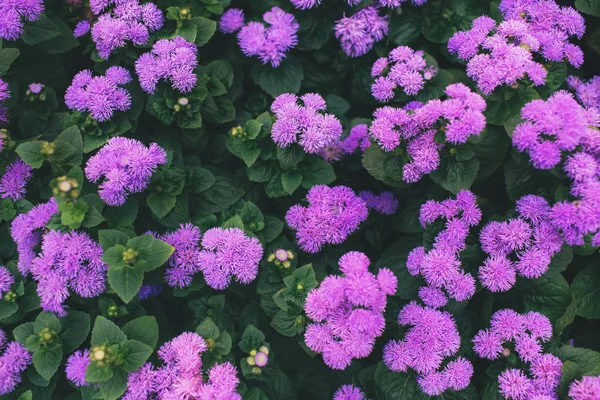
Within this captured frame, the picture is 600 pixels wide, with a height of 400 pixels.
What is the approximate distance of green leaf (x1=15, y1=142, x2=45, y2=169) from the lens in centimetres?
290

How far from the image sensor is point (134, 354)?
2688 mm

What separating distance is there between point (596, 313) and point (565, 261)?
525 mm

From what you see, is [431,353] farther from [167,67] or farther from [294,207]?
[167,67]

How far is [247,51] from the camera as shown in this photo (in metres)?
3.57

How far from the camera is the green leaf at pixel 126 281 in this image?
2.65m

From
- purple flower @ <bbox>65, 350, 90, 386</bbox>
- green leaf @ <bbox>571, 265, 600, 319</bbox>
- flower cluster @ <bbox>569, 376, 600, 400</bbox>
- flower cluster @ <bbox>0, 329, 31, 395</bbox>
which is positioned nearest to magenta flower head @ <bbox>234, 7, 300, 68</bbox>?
purple flower @ <bbox>65, 350, 90, 386</bbox>

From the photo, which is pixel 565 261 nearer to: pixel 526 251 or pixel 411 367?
pixel 526 251

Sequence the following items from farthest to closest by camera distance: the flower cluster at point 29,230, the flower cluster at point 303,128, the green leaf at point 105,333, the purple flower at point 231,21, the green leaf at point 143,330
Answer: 1. the purple flower at point 231,21
2. the flower cluster at point 303,128
3. the flower cluster at point 29,230
4. the green leaf at point 143,330
5. the green leaf at point 105,333

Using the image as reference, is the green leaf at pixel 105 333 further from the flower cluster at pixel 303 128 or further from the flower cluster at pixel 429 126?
the flower cluster at pixel 429 126

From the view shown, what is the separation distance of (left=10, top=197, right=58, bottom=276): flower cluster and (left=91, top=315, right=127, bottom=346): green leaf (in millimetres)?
588

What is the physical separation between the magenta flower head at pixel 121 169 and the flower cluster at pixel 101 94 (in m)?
0.29

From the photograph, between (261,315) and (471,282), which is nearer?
(471,282)

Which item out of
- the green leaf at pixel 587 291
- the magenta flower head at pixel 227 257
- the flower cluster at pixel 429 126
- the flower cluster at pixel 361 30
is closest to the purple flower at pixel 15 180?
the magenta flower head at pixel 227 257

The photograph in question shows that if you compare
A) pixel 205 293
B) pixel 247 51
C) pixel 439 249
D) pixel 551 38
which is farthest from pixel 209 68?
pixel 551 38
